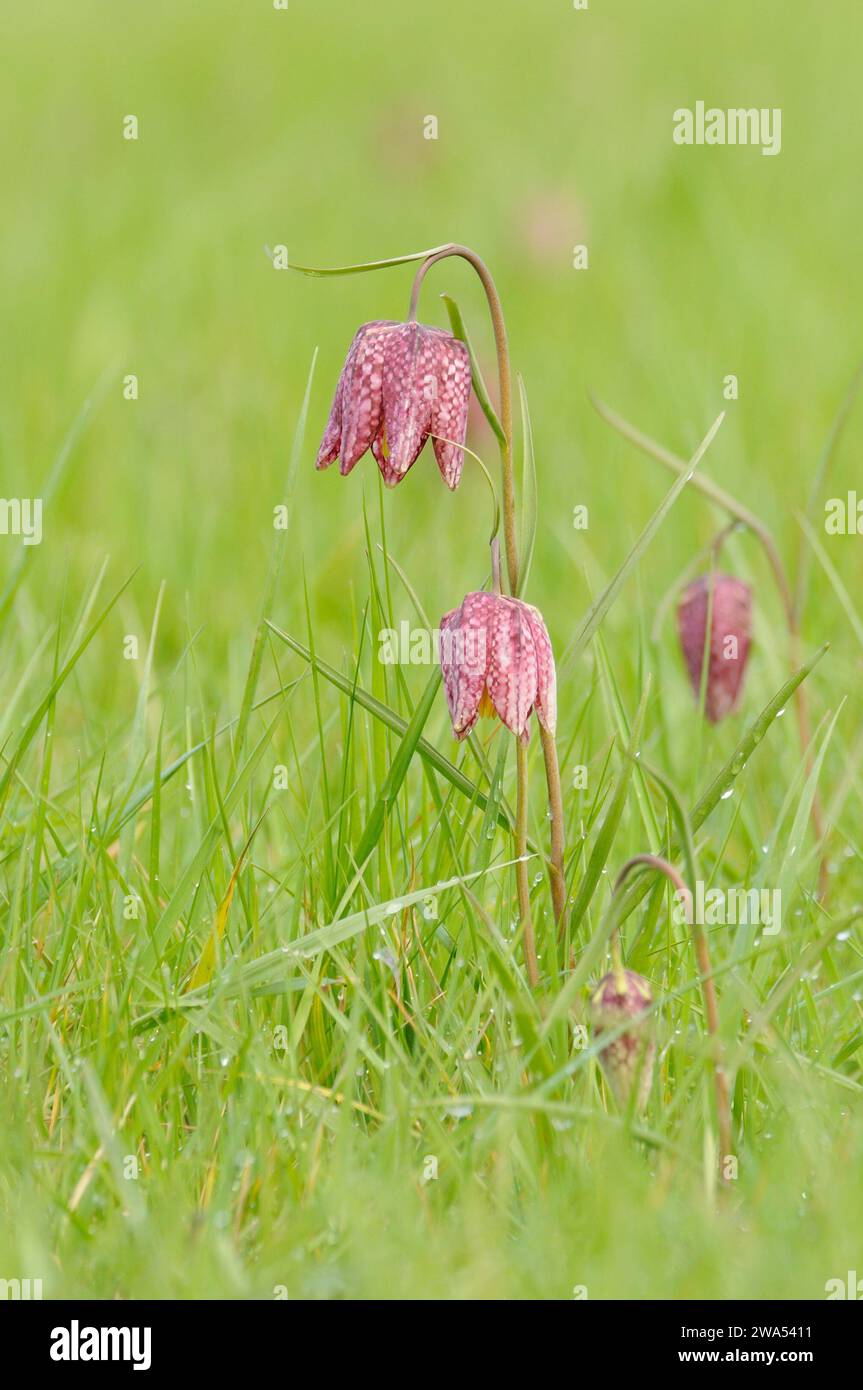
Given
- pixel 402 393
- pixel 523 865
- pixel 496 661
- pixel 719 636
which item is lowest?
pixel 523 865

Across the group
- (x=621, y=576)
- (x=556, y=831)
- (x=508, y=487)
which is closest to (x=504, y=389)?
(x=508, y=487)

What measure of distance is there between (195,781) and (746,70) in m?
6.15

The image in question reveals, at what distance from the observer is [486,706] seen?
1640 millimetres

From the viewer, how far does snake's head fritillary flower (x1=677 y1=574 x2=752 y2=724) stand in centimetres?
232

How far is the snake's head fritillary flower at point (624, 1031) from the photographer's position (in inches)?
58.0

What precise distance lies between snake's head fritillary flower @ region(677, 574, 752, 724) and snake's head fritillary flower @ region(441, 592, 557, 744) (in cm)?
76

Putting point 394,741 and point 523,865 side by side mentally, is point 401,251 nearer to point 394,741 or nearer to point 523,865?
point 394,741

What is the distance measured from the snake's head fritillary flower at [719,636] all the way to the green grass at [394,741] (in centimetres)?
9

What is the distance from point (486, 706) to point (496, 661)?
0.26ft

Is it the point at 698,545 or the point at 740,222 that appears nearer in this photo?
the point at 698,545

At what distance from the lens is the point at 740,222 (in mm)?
5641

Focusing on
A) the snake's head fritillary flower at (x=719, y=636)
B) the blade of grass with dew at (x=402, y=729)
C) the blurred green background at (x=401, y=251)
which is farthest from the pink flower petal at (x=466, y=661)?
the blurred green background at (x=401, y=251)
